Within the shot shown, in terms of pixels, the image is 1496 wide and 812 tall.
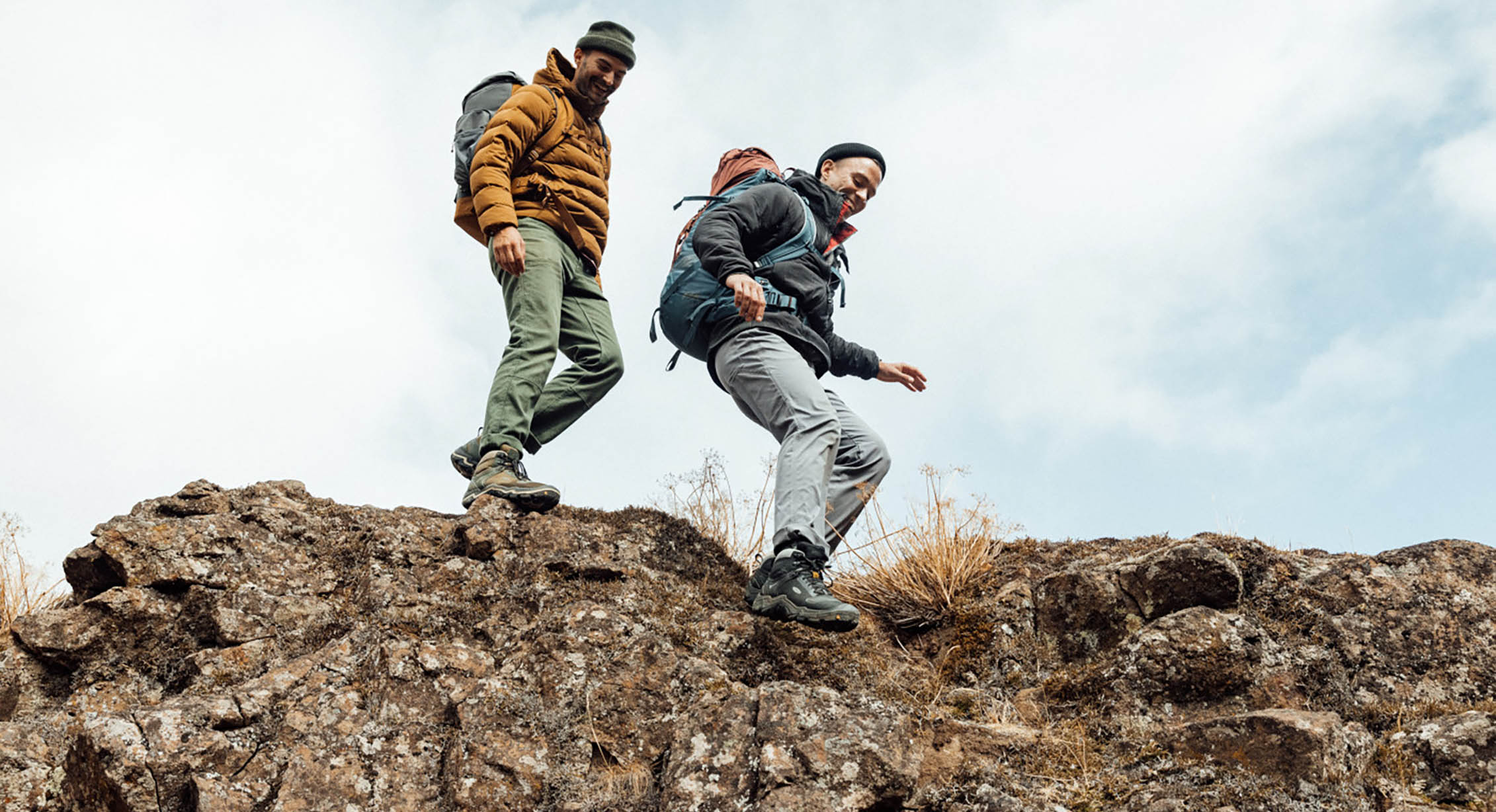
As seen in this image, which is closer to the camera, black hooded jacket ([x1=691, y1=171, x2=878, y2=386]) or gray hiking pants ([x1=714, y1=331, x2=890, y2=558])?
gray hiking pants ([x1=714, y1=331, x2=890, y2=558])

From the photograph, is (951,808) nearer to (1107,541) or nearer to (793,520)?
(793,520)

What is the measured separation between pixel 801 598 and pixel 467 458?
5.90ft

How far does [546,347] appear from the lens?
14.4 feet

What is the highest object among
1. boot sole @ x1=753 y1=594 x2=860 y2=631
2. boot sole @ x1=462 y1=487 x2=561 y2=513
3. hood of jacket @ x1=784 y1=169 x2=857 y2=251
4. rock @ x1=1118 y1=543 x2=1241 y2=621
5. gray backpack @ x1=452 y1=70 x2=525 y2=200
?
gray backpack @ x1=452 y1=70 x2=525 y2=200

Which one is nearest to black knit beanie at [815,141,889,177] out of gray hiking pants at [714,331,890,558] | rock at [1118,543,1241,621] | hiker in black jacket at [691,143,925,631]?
hiker in black jacket at [691,143,925,631]

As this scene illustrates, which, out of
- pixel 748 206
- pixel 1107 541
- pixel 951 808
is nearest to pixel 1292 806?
pixel 951 808

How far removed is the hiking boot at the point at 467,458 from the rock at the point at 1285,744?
9.75 feet

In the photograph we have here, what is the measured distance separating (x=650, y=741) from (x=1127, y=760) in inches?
51.2

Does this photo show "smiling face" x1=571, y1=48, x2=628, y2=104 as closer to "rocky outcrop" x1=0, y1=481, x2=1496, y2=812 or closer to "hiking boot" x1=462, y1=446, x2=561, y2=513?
"hiking boot" x1=462, y1=446, x2=561, y2=513

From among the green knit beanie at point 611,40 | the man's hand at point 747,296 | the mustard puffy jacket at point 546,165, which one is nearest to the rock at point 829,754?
the man's hand at point 747,296

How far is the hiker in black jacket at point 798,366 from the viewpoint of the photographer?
3.52m

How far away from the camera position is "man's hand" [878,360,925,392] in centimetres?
488

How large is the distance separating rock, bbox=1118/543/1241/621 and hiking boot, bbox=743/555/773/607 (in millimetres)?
1271

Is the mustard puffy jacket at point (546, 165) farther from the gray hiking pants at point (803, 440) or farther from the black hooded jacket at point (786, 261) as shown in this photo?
the gray hiking pants at point (803, 440)
